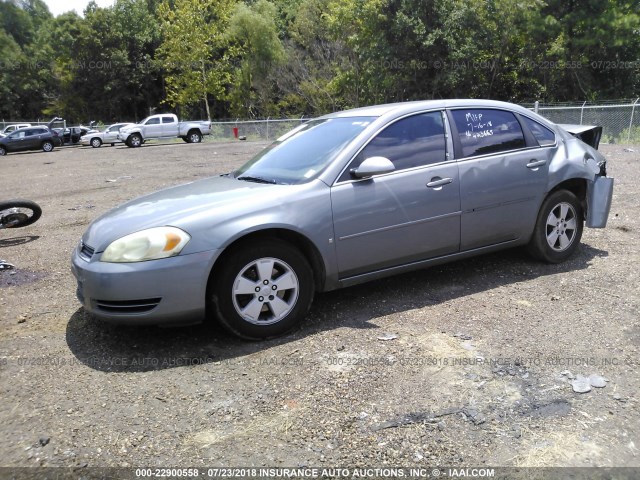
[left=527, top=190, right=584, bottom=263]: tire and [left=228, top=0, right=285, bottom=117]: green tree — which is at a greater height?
[left=228, top=0, right=285, bottom=117]: green tree

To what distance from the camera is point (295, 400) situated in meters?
3.09

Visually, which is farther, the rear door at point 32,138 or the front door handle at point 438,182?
the rear door at point 32,138

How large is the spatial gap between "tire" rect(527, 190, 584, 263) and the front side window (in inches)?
51.5

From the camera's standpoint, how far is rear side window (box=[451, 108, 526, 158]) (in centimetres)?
472

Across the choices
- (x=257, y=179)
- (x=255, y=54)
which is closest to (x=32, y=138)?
(x=255, y=54)

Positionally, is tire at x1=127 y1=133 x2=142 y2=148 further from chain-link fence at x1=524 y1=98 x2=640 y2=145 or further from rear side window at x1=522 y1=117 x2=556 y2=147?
rear side window at x1=522 y1=117 x2=556 y2=147

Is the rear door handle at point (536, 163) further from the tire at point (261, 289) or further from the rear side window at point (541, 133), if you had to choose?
the tire at point (261, 289)

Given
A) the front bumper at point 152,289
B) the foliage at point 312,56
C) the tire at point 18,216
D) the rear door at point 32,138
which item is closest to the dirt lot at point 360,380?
the front bumper at point 152,289

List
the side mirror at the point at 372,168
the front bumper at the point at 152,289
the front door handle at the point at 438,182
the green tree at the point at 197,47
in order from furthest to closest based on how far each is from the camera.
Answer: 1. the green tree at the point at 197,47
2. the front door handle at the point at 438,182
3. the side mirror at the point at 372,168
4. the front bumper at the point at 152,289

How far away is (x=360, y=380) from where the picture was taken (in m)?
3.27

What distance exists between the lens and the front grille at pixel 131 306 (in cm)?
353

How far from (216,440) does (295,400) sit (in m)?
0.53

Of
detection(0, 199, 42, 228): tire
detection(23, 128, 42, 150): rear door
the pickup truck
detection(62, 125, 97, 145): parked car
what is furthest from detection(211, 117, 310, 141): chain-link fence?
detection(0, 199, 42, 228): tire

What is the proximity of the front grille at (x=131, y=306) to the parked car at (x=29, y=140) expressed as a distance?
1231 inches
